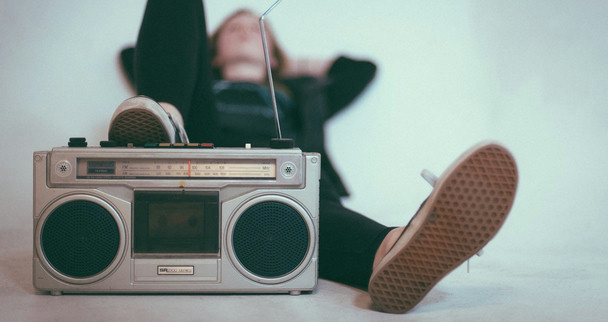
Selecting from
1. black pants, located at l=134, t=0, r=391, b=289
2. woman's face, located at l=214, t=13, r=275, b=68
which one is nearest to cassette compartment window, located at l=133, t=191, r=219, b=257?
black pants, located at l=134, t=0, r=391, b=289

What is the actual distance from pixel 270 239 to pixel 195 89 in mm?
517

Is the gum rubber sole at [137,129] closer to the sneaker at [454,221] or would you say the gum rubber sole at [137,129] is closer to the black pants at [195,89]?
the black pants at [195,89]

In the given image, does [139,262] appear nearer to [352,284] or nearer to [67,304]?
[67,304]

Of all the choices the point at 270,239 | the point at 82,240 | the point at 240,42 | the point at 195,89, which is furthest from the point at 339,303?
the point at 240,42

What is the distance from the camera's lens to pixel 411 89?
189 cm

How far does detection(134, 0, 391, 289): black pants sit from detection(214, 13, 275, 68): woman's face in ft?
1.14

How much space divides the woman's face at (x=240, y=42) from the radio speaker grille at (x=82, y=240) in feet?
2.78

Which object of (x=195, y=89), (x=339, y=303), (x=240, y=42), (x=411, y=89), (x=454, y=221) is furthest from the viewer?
(x=411, y=89)

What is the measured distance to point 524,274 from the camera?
1.30 metres

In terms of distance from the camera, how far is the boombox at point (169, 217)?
104 centimetres

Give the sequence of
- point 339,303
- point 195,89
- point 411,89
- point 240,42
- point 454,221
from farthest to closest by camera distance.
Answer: point 411,89, point 240,42, point 195,89, point 339,303, point 454,221

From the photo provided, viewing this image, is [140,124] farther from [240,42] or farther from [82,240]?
[240,42]

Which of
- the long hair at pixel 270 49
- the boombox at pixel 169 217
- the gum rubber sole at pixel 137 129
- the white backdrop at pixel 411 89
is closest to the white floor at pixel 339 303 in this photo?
the boombox at pixel 169 217

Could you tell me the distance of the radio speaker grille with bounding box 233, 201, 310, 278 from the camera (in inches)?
41.5
